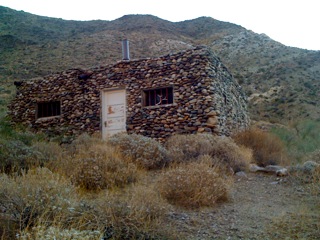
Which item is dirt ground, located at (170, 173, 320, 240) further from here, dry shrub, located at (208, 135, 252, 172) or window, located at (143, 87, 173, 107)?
window, located at (143, 87, 173, 107)

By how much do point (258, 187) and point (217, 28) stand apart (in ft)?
138

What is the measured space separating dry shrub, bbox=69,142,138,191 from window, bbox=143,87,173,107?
4888mm

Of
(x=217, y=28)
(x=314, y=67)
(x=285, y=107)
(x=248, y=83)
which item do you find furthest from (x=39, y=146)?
(x=217, y=28)

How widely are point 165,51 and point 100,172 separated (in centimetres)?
2979

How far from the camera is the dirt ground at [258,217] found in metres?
4.47

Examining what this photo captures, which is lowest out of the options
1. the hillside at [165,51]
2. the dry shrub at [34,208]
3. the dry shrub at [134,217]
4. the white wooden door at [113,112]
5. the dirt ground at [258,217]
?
the dirt ground at [258,217]

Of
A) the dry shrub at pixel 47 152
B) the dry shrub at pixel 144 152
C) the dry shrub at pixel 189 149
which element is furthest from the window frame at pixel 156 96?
the dry shrub at pixel 47 152

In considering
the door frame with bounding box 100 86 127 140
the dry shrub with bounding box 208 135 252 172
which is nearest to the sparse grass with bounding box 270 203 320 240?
the dry shrub with bounding box 208 135 252 172

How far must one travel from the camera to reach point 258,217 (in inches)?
204

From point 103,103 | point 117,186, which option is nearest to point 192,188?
point 117,186

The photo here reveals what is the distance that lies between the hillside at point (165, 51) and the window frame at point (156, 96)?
11.6m

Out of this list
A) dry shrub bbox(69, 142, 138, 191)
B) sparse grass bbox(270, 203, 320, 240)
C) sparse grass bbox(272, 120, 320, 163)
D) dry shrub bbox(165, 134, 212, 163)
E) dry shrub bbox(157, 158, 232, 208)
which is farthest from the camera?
sparse grass bbox(272, 120, 320, 163)

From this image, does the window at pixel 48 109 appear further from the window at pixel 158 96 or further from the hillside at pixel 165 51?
the hillside at pixel 165 51

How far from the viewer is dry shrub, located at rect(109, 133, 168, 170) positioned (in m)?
8.26
